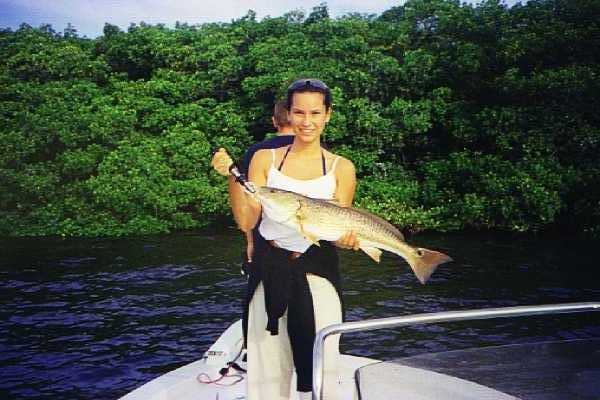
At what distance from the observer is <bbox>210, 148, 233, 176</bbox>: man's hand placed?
2.95 metres

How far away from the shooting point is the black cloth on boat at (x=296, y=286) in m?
2.97

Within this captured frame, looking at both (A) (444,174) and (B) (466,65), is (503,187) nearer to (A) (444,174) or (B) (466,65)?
(A) (444,174)

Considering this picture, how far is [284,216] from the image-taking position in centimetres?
Answer: 284

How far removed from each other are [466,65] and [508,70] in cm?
150

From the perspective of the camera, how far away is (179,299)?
1287cm

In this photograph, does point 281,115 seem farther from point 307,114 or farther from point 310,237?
point 310,237

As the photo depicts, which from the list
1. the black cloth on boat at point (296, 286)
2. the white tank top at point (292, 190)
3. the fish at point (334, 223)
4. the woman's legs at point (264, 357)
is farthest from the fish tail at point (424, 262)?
the woman's legs at point (264, 357)

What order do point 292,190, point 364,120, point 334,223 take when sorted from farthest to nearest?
point 364,120 < point 292,190 < point 334,223

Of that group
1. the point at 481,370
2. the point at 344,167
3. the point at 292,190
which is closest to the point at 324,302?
the point at 292,190

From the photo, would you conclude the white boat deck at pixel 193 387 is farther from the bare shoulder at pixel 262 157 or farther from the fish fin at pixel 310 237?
the bare shoulder at pixel 262 157

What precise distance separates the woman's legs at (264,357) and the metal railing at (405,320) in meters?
0.85

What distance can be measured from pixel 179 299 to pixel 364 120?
9.67m

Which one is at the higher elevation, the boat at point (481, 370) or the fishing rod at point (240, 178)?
the fishing rod at point (240, 178)

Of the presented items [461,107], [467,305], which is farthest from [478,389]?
[461,107]
